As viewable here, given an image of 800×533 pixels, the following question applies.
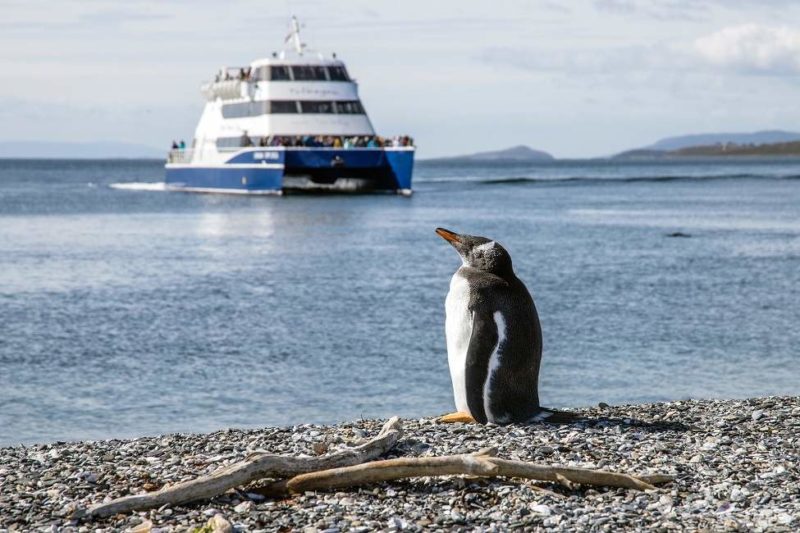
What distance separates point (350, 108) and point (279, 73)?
3.88 metres

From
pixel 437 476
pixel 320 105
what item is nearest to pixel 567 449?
pixel 437 476

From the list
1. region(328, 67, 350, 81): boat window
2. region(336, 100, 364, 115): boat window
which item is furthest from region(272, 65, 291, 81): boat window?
region(336, 100, 364, 115): boat window

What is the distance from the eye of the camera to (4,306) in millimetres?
22766

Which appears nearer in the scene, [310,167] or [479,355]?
[479,355]

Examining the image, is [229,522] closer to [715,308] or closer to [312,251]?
[715,308]

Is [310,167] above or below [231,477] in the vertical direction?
above

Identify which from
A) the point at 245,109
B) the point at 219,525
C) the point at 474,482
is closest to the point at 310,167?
the point at 245,109

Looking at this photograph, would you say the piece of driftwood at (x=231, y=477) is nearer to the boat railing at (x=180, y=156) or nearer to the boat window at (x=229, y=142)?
the boat window at (x=229, y=142)

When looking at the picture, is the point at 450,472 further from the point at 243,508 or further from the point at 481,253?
the point at 481,253

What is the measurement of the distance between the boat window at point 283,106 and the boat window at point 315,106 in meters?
0.40

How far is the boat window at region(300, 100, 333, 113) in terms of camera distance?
58344mm

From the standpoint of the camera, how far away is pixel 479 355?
26.7 ft

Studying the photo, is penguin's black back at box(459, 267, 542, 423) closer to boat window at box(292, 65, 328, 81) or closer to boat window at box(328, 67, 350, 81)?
boat window at box(292, 65, 328, 81)

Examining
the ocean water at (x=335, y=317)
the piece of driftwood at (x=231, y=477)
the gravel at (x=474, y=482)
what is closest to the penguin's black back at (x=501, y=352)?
the gravel at (x=474, y=482)
